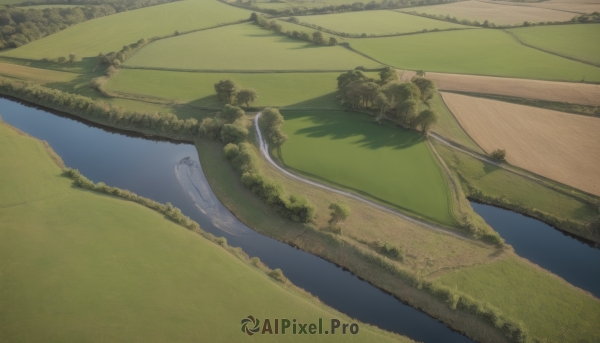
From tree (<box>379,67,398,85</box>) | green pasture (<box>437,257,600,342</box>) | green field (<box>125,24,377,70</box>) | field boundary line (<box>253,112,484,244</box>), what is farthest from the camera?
green field (<box>125,24,377,70</box>)

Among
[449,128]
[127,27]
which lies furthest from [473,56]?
[127,27]

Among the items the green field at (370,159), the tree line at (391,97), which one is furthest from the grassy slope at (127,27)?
the green field at (370,159)

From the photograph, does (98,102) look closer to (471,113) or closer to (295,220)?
(295,220)

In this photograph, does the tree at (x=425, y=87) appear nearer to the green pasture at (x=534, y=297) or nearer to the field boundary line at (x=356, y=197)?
the field boundary line at (x=356, y=197)

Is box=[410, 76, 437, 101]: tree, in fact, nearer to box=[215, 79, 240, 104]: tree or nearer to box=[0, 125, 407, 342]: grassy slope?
box=[215, 79, 240, 104]: tree

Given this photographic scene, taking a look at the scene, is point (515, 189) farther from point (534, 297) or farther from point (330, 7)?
point (330, 7)

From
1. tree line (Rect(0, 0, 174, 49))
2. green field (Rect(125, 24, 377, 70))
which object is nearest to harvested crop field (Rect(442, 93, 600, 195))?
green field (Rect(125, 24, 377, 70))

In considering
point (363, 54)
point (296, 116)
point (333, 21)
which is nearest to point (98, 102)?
point (296, 116)
